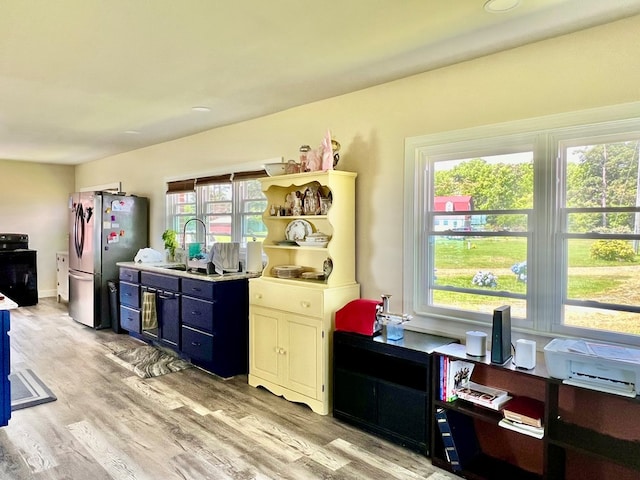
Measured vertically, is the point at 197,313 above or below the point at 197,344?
above

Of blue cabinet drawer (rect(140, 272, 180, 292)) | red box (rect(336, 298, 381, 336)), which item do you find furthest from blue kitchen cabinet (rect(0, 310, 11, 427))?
red box (rect(336, 298, 381, 336))

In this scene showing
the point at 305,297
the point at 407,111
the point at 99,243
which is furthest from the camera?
the point at 99,243

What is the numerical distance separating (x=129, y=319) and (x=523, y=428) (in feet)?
14.4

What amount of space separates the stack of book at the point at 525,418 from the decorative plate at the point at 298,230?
193 centimetres

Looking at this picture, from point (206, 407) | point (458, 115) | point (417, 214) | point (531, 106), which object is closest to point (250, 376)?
point (206, 407)

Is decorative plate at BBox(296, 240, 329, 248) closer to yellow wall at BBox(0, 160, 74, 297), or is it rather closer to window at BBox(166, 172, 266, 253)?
window at BBox(166, 172, 266, 253)

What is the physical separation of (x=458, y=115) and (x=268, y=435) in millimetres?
2396

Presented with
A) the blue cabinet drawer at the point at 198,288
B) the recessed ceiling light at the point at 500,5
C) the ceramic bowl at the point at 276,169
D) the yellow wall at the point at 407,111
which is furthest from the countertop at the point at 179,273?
the recessed ceiling light at the point at 500,5

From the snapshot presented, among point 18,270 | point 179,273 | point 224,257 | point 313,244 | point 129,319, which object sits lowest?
point 129,319

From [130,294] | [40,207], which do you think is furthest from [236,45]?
[40,207]

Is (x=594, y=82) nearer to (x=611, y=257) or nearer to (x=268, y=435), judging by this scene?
(x=611, y=257)

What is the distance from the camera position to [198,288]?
13.1 ft

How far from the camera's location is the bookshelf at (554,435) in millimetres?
2121

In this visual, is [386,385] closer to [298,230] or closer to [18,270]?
[298,230]
